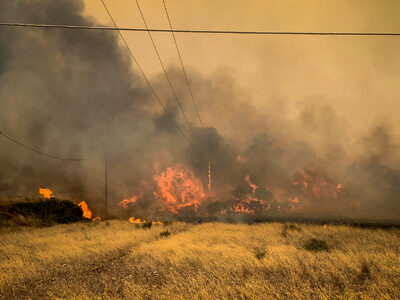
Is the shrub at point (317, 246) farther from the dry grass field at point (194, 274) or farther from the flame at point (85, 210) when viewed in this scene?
the flame at point (85, 210)

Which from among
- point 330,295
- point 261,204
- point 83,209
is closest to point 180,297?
point 330,295

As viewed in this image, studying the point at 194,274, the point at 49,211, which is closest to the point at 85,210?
the point at 49,211

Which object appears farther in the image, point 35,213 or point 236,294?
point 35,213

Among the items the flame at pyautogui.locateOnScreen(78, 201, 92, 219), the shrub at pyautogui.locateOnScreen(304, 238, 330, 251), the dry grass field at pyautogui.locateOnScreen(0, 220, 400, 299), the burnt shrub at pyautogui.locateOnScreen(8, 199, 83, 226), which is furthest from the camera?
the flame at pyautogui.locateOnScreen(78, 201, 92, 219)

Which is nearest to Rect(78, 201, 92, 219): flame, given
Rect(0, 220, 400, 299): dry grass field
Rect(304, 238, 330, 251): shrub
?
Rect(0, 220, 400, 299): dry grass field

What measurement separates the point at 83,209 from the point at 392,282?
39352 mm

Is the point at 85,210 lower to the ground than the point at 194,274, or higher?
lower

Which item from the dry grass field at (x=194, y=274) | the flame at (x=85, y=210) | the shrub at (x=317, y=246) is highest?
the dry grass field at (x=194, y=274)

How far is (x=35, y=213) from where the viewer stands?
104 feet

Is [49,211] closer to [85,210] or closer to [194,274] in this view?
[85,210]

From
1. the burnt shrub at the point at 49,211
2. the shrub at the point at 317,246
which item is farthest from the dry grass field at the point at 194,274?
the burnt shrub at the point at 49,211

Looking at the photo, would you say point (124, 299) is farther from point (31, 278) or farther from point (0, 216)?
point (0, 216)

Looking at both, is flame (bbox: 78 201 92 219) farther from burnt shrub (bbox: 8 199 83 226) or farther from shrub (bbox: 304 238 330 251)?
shrub (bbox: 304 238 330 251)

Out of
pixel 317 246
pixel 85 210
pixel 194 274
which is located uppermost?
pixel 194 274
